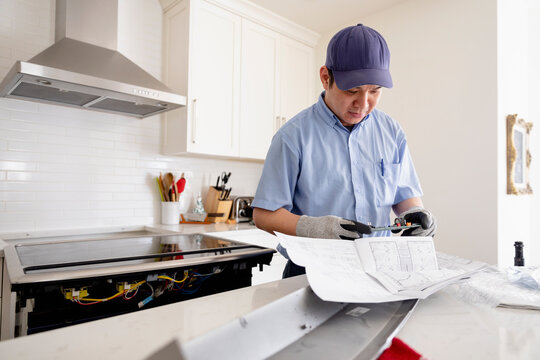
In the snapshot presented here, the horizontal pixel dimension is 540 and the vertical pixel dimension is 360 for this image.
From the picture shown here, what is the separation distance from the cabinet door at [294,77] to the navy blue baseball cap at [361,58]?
213 centimetres

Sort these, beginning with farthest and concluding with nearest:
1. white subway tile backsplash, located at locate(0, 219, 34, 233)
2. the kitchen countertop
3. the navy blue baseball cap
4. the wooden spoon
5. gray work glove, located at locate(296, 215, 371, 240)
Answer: the wooden spoon < white subway tile backsplash, located at locate(0, 219, 34, 233) < the navy blue baseball cap < gray work glove, located at locate(296, 215, 371, 240) < the kitchen countertop

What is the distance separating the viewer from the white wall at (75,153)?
213cm

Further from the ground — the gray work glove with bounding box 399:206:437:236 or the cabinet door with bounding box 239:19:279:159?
the cabinet door with bounding box 239:19:279:159

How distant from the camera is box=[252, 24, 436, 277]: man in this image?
111cm

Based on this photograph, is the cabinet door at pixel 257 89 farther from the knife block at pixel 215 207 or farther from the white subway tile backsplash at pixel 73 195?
the white subway tile backsplash at pixel 73 195

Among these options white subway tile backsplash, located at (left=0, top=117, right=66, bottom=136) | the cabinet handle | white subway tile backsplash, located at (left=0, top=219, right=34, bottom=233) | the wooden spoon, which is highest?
the cabinet handle

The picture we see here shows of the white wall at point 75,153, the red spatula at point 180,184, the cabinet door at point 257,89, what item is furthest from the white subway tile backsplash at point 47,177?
the cabinet door at point 257,89

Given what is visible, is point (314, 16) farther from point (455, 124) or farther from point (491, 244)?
point (491, 244)

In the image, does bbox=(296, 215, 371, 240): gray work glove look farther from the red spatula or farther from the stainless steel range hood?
the red spatula

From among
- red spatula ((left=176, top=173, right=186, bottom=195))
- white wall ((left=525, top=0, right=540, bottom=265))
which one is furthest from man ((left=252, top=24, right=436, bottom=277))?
white wall ((left=525, top=0, right=540, bottom=265))

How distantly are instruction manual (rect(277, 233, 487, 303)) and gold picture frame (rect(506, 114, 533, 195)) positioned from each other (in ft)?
6.51

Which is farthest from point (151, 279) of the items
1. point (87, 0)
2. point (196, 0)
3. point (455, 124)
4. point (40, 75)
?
point (455, 124)

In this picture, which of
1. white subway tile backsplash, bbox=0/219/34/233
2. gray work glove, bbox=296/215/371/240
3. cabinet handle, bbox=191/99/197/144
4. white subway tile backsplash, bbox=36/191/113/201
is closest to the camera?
gray work glove, bbox=296/215/371/240

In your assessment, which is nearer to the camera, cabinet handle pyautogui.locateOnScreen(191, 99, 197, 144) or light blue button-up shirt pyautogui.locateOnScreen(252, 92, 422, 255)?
light blue button-up shirt pyautogui.locateOnScreen(252, 92, 422, 255)
